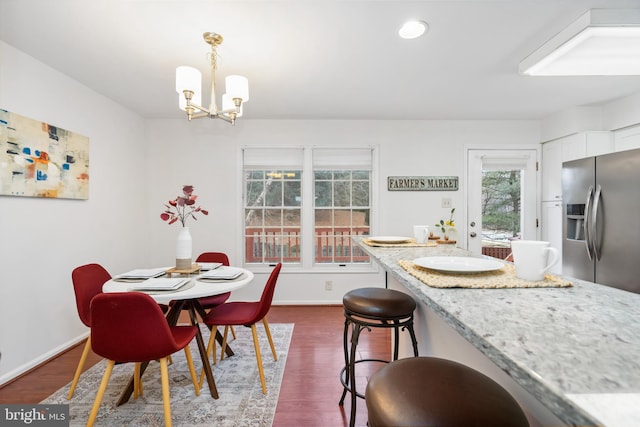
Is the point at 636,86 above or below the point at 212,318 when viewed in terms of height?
above

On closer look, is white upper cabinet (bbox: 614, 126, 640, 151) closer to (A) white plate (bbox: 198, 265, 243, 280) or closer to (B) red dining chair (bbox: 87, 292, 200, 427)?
(A) white plate (bbox: 198, 265, 243, 280)

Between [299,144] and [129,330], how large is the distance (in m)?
2.87

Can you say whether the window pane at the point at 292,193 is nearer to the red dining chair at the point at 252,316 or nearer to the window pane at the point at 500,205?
the red dining chair at the point at 252,316

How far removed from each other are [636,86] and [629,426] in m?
3.87

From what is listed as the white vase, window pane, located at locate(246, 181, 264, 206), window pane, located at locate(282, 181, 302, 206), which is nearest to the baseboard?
the white vase

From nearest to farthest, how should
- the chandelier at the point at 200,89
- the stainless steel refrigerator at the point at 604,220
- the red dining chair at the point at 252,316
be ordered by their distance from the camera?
the chandelier at the point at 200,89 → the red dining chair at the point at 252,316 → the stainless steel refrigerator at the point at 604,220

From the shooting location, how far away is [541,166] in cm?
375

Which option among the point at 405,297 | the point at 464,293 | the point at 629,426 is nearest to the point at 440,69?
the point at 405,297

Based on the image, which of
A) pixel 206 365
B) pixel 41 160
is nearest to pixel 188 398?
pixel 206 365

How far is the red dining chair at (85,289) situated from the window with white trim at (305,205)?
1.85m

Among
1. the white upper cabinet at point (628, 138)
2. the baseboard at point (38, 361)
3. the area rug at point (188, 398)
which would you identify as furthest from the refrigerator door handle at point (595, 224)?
the baseboard at point (38, 361)

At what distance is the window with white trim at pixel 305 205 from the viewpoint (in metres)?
3.84

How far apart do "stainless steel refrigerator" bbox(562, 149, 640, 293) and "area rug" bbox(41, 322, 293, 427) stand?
2.79m

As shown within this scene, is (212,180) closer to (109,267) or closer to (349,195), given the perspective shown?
(109,267)
